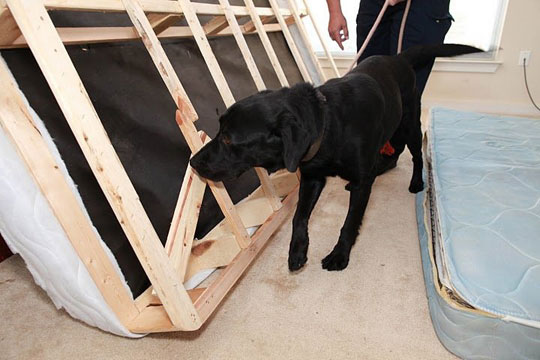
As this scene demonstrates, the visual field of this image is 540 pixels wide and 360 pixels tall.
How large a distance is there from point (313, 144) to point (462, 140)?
3.60 feet

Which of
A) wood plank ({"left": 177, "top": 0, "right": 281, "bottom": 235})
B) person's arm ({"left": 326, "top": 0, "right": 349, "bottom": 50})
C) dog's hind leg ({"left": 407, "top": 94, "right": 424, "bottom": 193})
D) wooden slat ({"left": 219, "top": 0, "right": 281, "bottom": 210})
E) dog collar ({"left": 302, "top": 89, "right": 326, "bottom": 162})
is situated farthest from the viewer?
person's arm ({"left": 326, "top": 0, "right": 349, "bottom": 50})

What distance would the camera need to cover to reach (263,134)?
1051 mm

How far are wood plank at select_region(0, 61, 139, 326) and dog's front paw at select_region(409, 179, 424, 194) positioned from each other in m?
1.43

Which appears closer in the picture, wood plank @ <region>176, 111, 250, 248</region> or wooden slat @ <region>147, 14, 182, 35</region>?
wood plank @ <region>176, 111, 250, 248</region>

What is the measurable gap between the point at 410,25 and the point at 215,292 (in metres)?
1.53

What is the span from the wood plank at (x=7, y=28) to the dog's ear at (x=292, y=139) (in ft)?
2.22

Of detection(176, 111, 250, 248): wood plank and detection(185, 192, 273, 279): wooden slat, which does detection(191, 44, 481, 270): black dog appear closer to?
detection(176, 111, 250, 248): wood plank

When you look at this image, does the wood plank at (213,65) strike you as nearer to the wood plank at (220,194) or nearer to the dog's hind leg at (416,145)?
the wood plank at (220,194)

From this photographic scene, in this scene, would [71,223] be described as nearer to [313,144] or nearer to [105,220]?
[105,220]

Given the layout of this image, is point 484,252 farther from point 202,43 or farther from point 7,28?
point 7,28

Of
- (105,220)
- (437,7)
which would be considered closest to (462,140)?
(437,7)

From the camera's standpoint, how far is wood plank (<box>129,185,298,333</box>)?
98cm

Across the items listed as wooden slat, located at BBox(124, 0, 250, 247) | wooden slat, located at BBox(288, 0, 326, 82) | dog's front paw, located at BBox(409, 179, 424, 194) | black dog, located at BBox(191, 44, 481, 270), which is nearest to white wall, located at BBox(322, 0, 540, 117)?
wooden slat, located at BBox(288, 0, 326, 82)

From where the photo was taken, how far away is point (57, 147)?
966 millimetres
